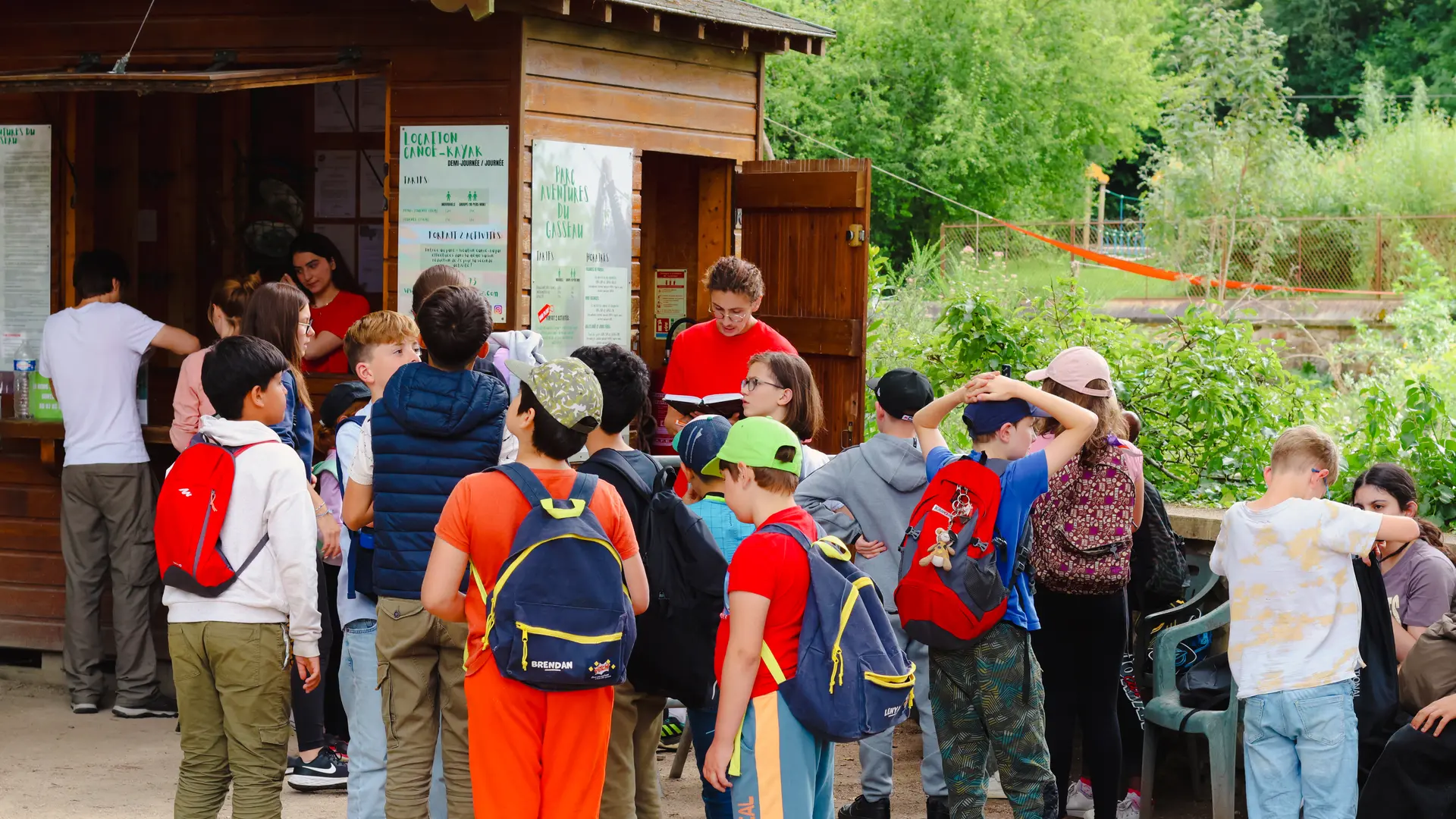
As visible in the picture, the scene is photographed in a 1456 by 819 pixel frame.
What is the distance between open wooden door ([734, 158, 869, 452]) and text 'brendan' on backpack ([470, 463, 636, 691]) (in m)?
3.85

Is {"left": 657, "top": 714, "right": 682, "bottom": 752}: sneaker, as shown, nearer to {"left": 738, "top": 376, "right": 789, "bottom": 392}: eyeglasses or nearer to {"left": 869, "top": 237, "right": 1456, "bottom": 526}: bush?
{"left": 738, "top": 376, "right": 789, "bottom": 392}: eyeglasses

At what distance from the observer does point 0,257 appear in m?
7.27

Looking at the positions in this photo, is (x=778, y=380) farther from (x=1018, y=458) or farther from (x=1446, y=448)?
(x=1446, y=448)

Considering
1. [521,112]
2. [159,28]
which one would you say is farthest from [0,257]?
[521,112]

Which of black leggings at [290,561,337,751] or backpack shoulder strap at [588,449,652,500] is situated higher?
backpack shoulder strap at [588,449,652,500]

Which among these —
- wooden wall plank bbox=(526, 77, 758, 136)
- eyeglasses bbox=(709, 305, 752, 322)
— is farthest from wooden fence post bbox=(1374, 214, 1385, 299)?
eyeglasses bbox=(709, 305, 752, 322)

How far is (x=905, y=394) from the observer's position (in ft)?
15.8

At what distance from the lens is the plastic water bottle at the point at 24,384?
7207 mm

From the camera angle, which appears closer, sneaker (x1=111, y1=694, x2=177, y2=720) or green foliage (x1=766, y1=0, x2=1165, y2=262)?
sneaker (x1=111, y1=694, x2=177, y2=720)

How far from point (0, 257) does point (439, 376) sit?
14.1 feet

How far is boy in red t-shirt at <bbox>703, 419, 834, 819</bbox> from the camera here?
11.4 feet

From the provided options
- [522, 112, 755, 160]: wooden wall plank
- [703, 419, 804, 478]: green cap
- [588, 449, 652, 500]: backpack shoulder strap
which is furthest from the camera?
[522, 112, 755, 160]: wooden wall plank

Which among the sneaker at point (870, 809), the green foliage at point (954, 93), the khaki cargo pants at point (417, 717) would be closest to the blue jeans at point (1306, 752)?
the sneaker at point (870, 809)

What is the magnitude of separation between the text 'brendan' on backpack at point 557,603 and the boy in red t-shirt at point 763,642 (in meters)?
0.30
